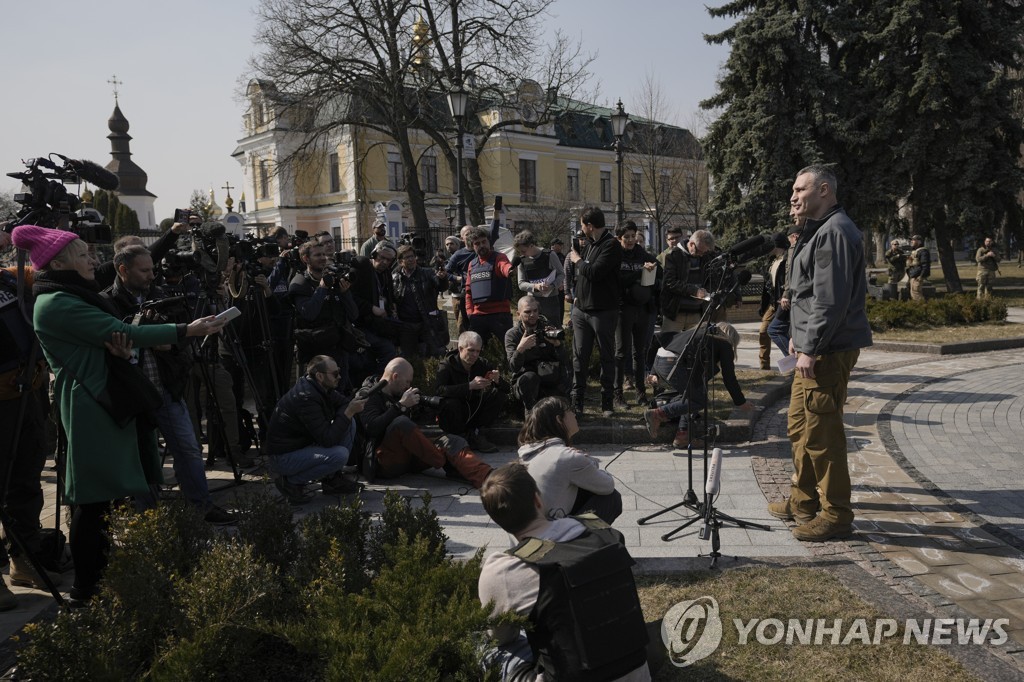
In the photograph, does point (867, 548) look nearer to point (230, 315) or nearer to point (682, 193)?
point (230, 315)

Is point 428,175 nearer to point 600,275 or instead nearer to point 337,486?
point 600,275

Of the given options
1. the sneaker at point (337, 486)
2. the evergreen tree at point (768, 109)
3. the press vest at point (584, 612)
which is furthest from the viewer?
the evergreen tree at point (768, 109)

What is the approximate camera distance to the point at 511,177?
173 ft

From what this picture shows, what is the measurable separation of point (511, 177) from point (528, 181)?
2.07 m

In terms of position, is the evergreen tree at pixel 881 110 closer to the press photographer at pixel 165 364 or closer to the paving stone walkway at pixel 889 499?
the paving stone walkway at pixel 889 499

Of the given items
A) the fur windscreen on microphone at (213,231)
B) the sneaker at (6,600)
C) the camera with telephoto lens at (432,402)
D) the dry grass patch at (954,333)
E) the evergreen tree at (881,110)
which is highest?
the evergreen tree at (881,110)

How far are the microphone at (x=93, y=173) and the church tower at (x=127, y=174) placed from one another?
2525 inches

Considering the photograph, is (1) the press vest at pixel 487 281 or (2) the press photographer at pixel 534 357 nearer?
(2) the press photographer at pixel 534 357

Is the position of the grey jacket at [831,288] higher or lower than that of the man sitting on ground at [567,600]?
higher

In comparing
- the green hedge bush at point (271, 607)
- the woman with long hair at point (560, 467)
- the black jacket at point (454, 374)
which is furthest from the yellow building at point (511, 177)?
the green hedge bush at point (271, 607)

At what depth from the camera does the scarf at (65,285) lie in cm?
401

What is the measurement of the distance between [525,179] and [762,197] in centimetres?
3081

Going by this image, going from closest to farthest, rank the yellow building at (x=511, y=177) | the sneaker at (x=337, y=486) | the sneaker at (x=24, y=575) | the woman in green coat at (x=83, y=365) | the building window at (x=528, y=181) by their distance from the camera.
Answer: the woman in green coat at (x=83, y=365) < the sneaker at (x=24, y=575) < the sneaker at (x=337, y=486) < the yellow building at (x=511, y=177) < the building window at (x=528, y=181)

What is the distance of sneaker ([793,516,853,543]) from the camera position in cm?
478
